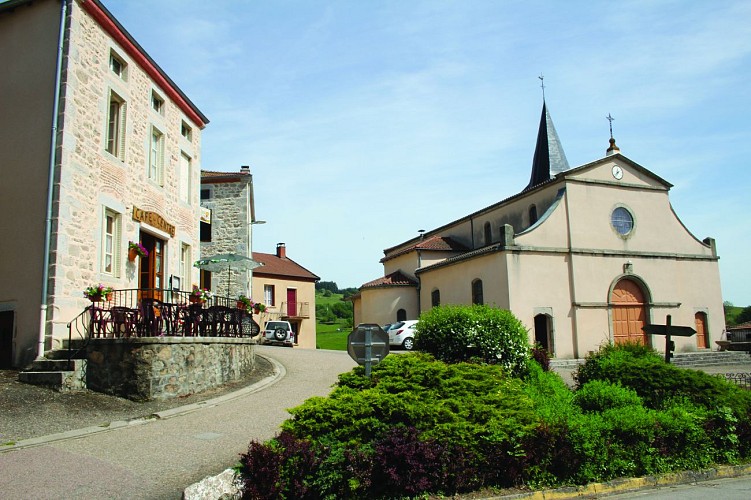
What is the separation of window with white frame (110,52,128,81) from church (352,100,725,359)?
16190 millimetres

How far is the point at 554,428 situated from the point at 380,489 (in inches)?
93.9

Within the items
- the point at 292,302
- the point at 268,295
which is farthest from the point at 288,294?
the point at 268,295

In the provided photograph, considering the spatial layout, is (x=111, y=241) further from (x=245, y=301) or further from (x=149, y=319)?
(x=245, y=301)

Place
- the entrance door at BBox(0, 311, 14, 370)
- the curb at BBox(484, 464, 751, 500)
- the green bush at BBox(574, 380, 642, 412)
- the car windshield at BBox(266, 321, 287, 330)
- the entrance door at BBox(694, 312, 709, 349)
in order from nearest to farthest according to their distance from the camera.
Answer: the curb at BBox(484, 464, 751, 500) < the green bush at BBox(574, 380, 642, 412) < the entrance door at BBox(0, 311, 14, 370) < the entrance door at BBox(694, 312, 709, 349) < the car windshield at BBox(266, 321, 287, 330)

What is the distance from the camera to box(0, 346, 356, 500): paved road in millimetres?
6457


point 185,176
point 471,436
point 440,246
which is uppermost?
point 185,176

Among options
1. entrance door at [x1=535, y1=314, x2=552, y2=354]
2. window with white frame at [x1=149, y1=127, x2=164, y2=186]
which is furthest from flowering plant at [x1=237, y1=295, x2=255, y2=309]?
entrance door at [x1=535, y1=314, x2=552, y2=354]

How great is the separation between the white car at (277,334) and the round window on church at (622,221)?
17296 mm

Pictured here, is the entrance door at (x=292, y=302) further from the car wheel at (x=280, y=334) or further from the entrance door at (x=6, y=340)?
the entrance door at (x=6, y=340)

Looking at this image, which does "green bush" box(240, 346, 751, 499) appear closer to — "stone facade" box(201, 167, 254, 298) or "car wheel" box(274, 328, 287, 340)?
"stone facade" box(201, 167, 254, 298)

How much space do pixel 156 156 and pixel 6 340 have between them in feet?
22.2

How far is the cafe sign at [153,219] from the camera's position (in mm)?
15305

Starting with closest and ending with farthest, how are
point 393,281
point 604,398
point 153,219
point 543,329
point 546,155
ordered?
point 604,398, point 153,219, point 543,329, point 393,281, point 546,155

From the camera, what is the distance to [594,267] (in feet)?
88.6
